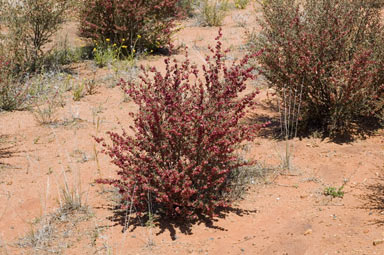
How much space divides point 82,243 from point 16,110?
3.61 meters

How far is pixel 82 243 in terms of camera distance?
403 centimetres

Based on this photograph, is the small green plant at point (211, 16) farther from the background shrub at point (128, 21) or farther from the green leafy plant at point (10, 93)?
the green leafy plant at point (10, 93)

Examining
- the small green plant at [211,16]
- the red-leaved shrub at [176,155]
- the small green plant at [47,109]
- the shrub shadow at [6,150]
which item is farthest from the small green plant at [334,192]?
the small green plant at [211,16]

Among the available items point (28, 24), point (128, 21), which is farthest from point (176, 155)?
point (128, 21)

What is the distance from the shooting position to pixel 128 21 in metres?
9.27

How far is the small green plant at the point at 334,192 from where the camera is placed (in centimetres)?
445

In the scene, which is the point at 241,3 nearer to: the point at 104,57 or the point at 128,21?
the point at 128,21

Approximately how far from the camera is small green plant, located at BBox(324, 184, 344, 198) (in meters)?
4.45

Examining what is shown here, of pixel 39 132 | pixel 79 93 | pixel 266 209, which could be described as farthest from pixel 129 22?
pixel 266 209

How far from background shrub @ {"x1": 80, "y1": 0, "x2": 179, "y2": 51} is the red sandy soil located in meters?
3.09

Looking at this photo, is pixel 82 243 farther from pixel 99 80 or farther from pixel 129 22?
pixel 129 22

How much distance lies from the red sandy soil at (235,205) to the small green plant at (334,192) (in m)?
0.05

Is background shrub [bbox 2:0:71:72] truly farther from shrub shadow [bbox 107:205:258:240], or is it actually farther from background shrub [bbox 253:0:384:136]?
shrub shadow [bbox 107:205:258:240]

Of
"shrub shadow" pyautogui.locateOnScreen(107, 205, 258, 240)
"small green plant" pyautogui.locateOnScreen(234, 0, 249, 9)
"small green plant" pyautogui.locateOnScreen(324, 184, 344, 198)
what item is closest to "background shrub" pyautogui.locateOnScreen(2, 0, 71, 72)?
"shrub shadow" pyautogui.locateOnScreen(107, 205, 258, 240)
